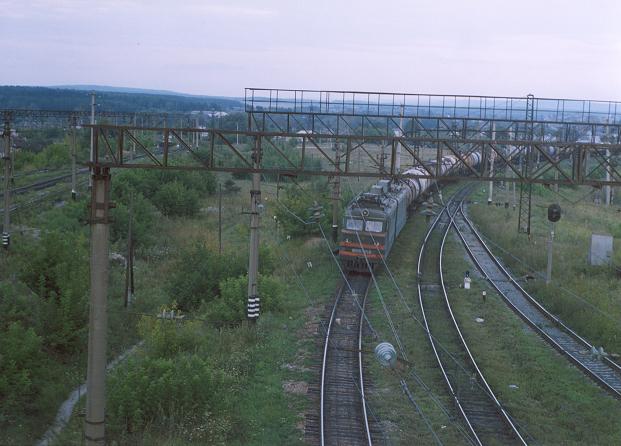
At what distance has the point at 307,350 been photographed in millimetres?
21188

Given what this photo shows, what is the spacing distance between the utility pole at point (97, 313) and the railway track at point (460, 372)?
718 centimetres

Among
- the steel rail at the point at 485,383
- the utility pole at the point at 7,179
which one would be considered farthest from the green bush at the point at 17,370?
the utility pole at the point at 7,179

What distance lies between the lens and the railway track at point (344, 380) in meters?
15.4

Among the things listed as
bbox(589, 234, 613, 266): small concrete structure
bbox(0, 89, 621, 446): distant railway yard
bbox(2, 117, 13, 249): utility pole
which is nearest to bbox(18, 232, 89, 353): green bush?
bbox(0, 89, 621, 446): distant railway yard

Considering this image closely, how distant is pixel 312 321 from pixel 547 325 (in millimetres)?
7539

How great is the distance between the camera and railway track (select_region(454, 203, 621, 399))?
19.5 metres

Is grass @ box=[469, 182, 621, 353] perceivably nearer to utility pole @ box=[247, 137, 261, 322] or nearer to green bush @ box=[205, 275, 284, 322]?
green bush @ box=[205, 275, 284, 322]

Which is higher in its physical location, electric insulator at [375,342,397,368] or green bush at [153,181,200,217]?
green bush at [153,181,200,217]

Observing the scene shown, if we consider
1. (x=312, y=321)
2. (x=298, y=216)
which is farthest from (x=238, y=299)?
(x=298, y=216)

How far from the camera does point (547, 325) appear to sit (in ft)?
80.1

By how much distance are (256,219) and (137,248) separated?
52.8 ft

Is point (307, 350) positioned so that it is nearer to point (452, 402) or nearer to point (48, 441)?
point (452, 402)

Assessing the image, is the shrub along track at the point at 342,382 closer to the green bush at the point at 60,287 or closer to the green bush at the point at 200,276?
the green bush at the point at 200,276

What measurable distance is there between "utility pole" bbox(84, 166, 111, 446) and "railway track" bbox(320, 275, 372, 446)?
14.2 ft
